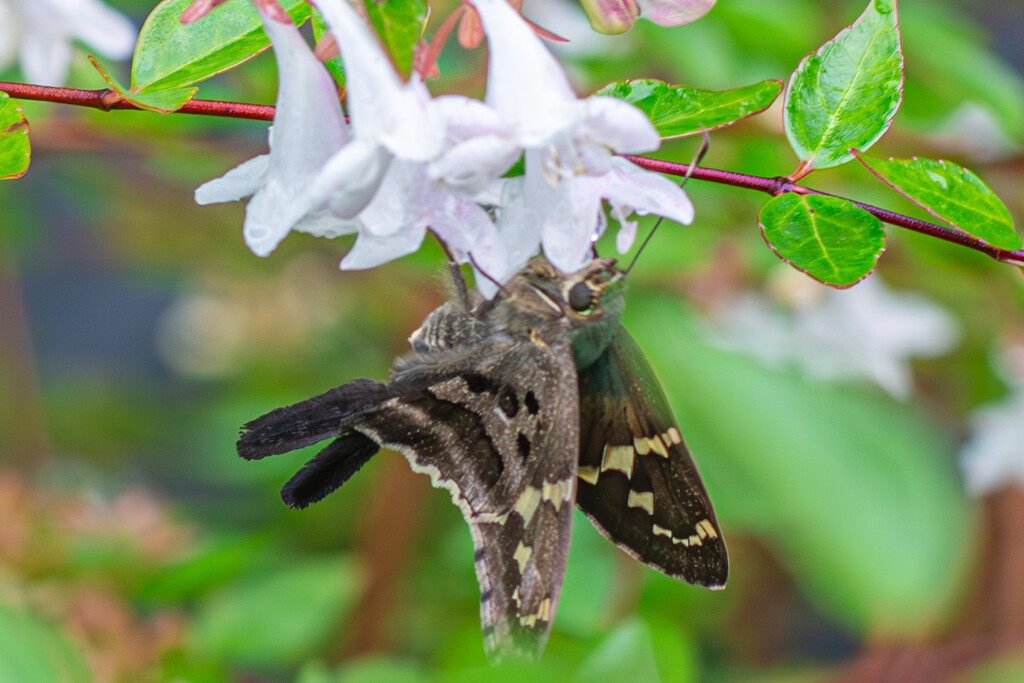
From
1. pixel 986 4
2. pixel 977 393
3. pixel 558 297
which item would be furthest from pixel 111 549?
pixel 986 4

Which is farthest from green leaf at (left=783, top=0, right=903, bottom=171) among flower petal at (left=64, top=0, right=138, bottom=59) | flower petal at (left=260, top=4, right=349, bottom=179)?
flower petal at (left=64, top=0, right=138, bottom=59)

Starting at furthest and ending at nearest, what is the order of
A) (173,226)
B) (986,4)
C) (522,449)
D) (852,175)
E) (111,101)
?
(986,4), (173,226), (852,175), (522,449), (111,101)

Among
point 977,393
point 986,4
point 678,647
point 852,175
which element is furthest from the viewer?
point 986,4

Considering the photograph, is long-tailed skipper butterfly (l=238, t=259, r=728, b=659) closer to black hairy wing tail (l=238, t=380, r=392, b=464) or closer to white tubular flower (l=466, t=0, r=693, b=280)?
black hairy wing tail (l=238, t=380, r=392, b=464)

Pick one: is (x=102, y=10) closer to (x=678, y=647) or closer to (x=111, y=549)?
(x=111, y=549)

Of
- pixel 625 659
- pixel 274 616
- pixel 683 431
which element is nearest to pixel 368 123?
pixel 625 659

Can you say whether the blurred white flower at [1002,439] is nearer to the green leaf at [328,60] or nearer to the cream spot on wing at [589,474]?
the cream spot on wing at [589,474]

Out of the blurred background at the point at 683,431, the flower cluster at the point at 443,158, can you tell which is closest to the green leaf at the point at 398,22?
the flower cluster at the point at 443,158
